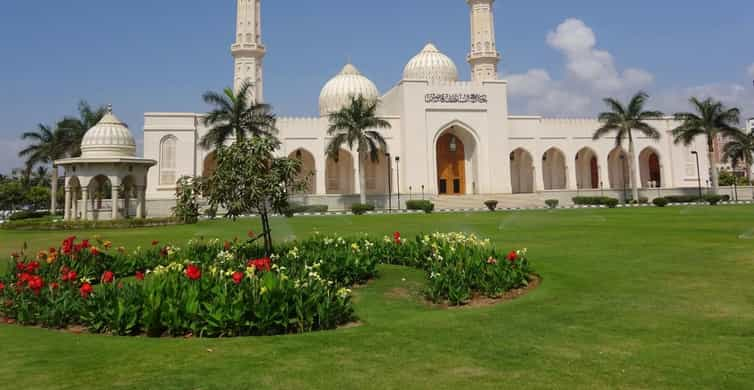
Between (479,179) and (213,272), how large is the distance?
4163 centimetres

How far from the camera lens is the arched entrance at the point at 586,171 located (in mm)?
55062

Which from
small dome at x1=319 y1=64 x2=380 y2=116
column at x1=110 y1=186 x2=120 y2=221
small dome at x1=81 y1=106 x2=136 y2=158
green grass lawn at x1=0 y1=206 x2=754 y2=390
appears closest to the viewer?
green grass lawn at x1=0 y1=206 x2=754 y2=390

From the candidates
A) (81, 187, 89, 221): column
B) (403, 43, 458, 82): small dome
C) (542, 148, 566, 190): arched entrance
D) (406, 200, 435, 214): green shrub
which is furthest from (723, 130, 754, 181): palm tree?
(81, 187, 89, 221): column

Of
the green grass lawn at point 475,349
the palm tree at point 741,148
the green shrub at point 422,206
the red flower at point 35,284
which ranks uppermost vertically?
the palm tree at point 741,148

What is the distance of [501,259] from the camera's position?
9023 millimetres

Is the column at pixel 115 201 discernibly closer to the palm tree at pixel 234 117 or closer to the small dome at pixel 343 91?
the palm tree at pixel 234 117

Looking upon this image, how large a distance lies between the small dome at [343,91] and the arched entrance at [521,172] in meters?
16.0

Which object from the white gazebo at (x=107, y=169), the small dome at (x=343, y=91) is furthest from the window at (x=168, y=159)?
the small dome at (x=343, y=91)

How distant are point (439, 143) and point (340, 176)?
1024 centimetres

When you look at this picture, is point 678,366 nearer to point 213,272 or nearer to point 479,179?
point 213,272

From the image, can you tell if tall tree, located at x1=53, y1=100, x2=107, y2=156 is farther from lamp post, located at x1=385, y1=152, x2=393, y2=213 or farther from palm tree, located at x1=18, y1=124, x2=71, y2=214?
lamp post, located at x1=385, y1=152, x2=393, y2=213

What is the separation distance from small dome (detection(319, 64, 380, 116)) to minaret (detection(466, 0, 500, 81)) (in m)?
10.1

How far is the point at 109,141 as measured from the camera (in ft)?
95.4

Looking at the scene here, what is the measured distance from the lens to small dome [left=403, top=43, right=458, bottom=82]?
51.3m
